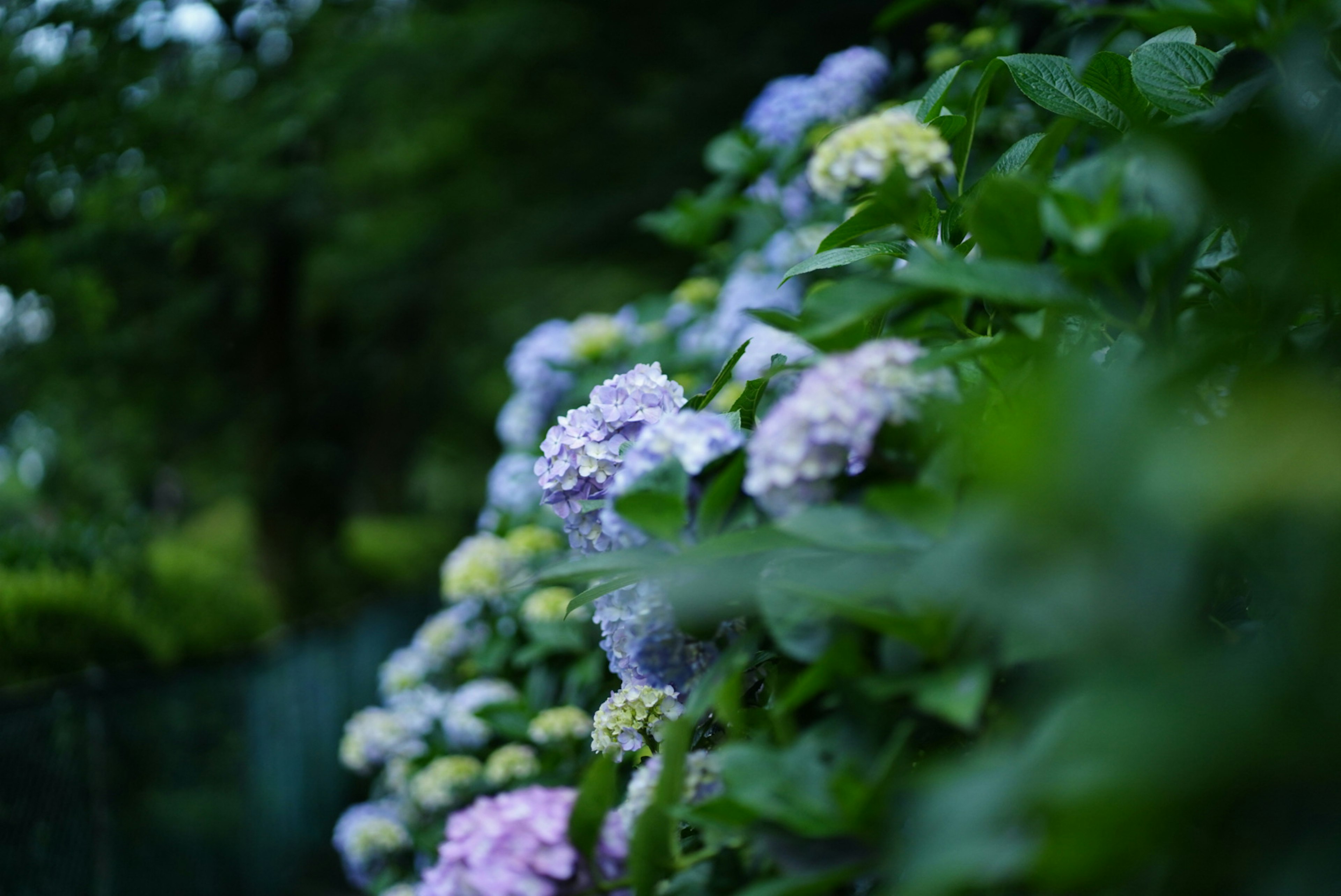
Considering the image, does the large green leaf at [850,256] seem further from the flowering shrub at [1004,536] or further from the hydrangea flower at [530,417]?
the hydrangea flower at [530,417]

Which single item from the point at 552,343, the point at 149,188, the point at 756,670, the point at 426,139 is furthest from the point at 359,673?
the point at 756,670

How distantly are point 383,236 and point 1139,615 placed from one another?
1102 cm

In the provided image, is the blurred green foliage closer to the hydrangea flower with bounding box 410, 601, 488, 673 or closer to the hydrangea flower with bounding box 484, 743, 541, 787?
the hydrangea flower with bounding box 410, 601, 488, 673

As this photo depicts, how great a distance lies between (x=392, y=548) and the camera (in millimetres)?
11047

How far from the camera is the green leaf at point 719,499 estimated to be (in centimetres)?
74

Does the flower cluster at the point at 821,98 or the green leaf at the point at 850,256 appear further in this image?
the flower cluster at the point at 821,98

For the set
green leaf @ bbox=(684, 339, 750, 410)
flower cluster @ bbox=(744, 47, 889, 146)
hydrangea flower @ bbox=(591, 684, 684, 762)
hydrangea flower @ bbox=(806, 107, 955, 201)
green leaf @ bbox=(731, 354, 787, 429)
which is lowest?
flower cluster @ bbox=(744, 47, 889, 146)

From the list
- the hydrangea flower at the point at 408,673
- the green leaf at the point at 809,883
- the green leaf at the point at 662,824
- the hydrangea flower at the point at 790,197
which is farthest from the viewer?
the hydrangea flower at the point at 408,673

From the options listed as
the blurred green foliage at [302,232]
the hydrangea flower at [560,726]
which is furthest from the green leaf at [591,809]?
the blurred green foliage at [302,232]

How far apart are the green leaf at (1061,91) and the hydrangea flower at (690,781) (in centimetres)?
74

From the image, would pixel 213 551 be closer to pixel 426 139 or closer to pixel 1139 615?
pixel 426 139

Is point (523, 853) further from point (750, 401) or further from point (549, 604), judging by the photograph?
point (549, 604)

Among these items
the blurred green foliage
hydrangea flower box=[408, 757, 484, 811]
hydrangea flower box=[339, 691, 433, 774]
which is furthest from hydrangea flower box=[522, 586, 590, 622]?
the blurred green foliage

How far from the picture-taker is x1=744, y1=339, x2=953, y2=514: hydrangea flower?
2.22ft
